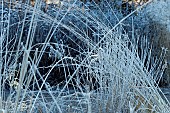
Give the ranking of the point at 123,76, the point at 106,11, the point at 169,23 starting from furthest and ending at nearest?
the point at 106,11 < the point at 169,23 < the point at 123,76

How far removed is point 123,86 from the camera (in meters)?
2.54

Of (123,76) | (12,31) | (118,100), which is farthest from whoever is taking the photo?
(12,31)

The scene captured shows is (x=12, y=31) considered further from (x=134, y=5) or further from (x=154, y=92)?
(x=154, y=92)

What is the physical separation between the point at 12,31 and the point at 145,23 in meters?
1.65

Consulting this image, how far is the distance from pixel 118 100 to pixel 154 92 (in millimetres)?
401

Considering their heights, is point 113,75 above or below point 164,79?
above

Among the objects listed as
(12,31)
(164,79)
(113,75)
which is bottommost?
(164,79)

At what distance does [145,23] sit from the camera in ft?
18.2

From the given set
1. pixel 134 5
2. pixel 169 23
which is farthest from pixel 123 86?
pixel 134 5

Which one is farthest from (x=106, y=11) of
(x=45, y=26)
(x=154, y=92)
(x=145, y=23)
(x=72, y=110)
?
(x=154, y=92)

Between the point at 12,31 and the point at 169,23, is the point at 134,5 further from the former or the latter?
the point at 12,31

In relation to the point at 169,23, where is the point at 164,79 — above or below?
below

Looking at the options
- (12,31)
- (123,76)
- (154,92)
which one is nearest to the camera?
(154,92)

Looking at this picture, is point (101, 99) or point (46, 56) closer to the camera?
point (101, 99)
